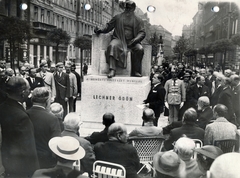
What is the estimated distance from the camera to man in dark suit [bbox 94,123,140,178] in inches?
139

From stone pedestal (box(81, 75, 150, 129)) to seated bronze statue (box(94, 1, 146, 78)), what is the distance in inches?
15.3

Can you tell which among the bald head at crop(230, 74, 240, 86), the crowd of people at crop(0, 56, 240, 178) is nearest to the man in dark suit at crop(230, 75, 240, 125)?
the bald head at crop(230, 74, 240, 86)

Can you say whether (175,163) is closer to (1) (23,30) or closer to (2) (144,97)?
(2) (144,97)

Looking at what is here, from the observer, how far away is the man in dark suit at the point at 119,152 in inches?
139

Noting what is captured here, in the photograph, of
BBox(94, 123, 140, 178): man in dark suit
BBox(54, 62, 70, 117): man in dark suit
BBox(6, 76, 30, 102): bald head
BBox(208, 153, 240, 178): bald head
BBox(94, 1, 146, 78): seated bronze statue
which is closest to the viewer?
BBox(208, 153, 240, 178): bald head

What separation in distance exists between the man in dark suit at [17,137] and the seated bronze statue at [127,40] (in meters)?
4.10

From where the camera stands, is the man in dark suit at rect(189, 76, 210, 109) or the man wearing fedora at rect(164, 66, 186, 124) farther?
the man in dark suit at rect(189, 76, 210, 109)

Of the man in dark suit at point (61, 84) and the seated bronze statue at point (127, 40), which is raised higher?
the seated bronze statue at point (127, 40)

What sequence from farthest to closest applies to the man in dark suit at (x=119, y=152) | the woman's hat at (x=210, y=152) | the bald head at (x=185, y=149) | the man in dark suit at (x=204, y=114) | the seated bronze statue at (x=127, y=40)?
the seated bronze statue at (x=127, y=40), the man in dark suit at (x=204, y=114), the man in dark suit at (x=119, y=152), the bald head at (x=185, y=149), the woman's hat at (x=210, y=152)

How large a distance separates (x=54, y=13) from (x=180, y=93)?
91.5 ft

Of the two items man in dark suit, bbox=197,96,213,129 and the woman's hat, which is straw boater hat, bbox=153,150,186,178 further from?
man in dark suit, bbox=197,96,213,129

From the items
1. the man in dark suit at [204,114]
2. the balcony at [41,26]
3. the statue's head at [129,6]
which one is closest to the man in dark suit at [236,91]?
the man in dark suit at [204,114]

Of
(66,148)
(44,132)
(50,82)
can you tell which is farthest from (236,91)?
(66,148)

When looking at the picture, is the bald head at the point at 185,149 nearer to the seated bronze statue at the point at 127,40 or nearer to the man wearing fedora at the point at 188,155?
the man wearing fedora at the point at 188,155
